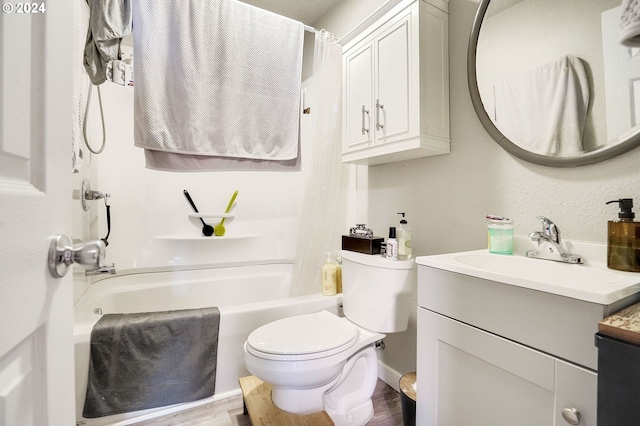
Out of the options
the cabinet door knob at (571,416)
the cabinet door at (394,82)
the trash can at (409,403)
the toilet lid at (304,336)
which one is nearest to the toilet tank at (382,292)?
the toilet lid at (304,336)

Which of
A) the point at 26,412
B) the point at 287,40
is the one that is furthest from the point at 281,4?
the point at 26,412

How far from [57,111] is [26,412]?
0.45 m

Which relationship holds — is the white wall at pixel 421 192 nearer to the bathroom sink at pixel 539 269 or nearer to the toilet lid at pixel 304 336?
the bathroom sink at pixel 539 269

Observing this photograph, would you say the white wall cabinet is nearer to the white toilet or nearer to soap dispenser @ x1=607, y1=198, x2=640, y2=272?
the white toilet

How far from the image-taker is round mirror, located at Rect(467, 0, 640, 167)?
889 millimetres

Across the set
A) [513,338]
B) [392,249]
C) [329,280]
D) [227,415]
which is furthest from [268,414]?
[513,338]

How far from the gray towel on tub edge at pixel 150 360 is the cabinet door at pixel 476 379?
1010 millimetres

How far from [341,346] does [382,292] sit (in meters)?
0.31

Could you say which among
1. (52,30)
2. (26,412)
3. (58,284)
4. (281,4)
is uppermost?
(281,4)

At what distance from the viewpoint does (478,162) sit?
1.25 meters

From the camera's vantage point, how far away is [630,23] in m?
0.84

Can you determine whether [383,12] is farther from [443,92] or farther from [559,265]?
[559,265]

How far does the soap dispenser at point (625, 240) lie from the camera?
79 cm

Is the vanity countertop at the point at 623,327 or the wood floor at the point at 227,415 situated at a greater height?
the vanity countertop at the point at 623,327
